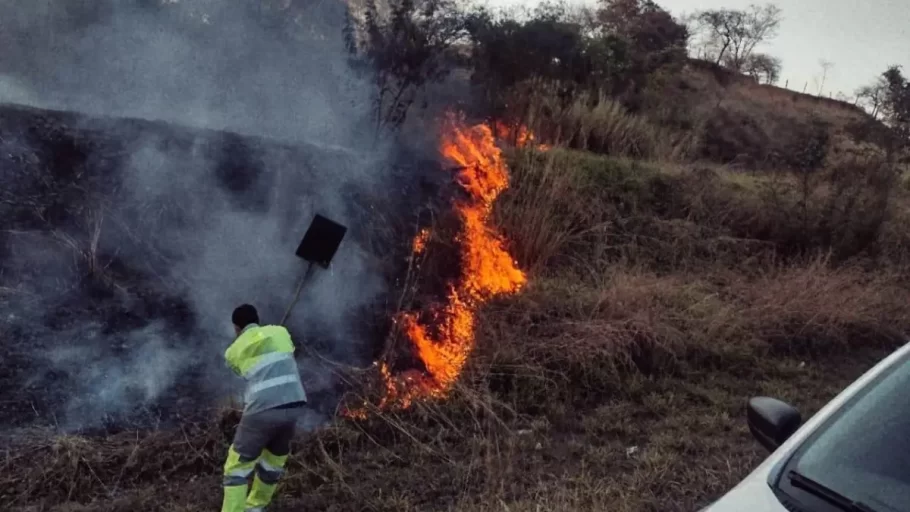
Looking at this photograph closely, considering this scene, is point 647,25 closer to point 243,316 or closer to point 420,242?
point 420,242

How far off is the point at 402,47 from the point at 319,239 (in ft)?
13.9

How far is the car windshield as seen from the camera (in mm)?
2344

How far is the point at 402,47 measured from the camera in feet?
29.8

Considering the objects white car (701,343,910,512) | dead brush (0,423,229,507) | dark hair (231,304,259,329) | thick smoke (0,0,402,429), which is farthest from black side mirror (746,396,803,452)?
thick smoke (0,0,402,429)

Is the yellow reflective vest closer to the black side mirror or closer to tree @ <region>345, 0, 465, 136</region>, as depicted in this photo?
the black side mirror

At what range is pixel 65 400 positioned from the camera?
5.30 m

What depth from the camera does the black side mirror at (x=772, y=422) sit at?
2.72m

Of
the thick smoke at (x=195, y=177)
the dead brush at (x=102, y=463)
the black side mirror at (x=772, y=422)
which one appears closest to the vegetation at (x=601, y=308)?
the dead brush at (x=102, y=463)

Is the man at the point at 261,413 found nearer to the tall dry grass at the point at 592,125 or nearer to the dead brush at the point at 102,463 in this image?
the dead brush at the point at 102,463

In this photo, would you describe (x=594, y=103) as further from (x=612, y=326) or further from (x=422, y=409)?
(x=422, y=409)

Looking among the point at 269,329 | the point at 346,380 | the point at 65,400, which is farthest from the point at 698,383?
the point at 65,400

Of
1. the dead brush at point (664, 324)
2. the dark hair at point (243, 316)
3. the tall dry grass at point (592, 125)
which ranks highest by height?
the tall dry grass at point (592, 125)

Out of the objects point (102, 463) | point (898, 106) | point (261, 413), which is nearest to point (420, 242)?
point (261, 413)

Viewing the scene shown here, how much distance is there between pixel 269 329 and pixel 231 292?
2.61 meters
